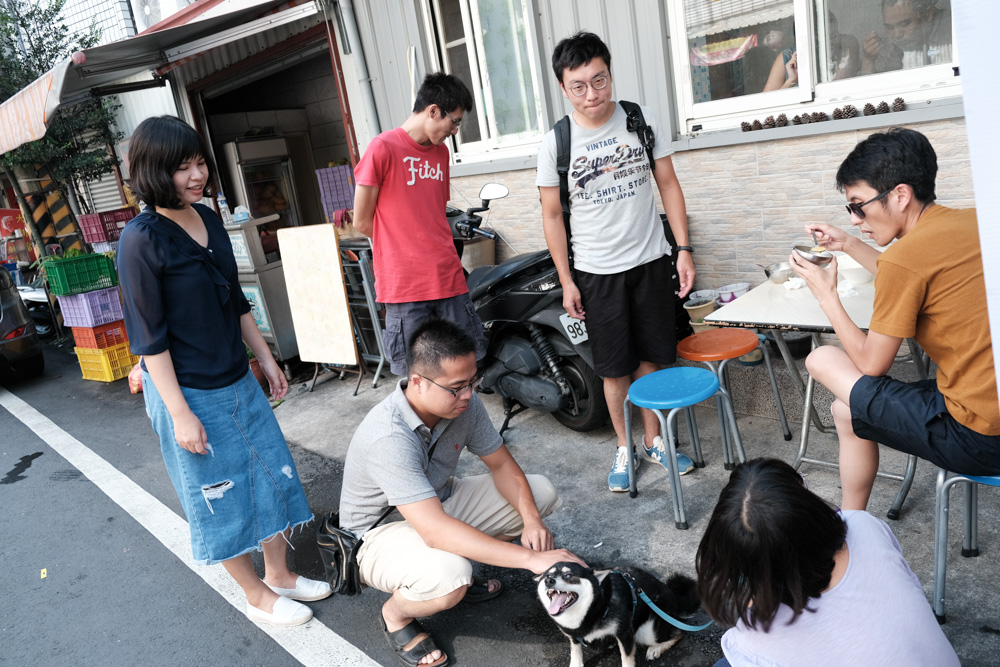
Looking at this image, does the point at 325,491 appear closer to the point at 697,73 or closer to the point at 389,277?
the point at 389,277

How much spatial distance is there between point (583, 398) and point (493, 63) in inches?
125

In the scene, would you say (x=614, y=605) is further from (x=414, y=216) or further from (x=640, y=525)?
(x=414, y=216)

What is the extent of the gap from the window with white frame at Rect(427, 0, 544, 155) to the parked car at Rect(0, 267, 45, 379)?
5670 mm

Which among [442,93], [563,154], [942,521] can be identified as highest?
[442,93]

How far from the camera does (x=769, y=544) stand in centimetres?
142

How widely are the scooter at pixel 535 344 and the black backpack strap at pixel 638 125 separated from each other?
101 centimetres

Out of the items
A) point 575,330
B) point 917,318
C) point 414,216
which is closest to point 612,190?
point 575,330

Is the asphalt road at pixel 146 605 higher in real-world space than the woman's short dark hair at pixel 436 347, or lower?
lower

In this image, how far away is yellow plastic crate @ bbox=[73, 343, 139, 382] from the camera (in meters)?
7.45

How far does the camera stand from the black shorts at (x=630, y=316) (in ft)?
11.5

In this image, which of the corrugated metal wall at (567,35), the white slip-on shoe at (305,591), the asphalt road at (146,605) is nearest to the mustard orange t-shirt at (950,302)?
the asphalt road at (146,605)

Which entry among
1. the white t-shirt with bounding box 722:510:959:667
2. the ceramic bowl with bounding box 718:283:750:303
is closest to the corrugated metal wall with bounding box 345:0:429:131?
the ceramic bowl with bounding box 718:283:750:303

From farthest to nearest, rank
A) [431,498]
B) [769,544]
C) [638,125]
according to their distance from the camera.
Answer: [638,125], [431,498], [769,544]

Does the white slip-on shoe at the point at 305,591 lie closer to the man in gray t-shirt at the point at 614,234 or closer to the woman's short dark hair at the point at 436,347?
the woman's short dark hair at the point at 436,347
